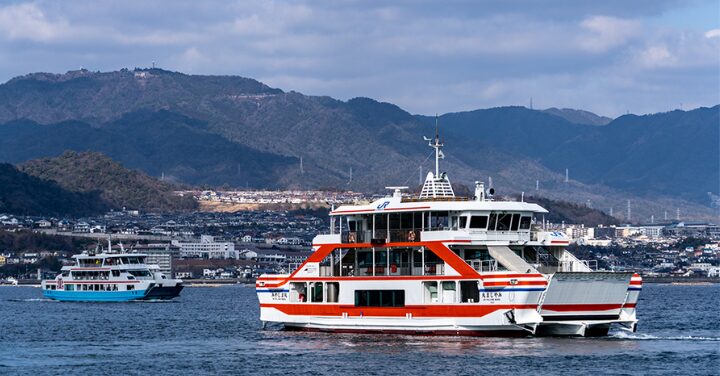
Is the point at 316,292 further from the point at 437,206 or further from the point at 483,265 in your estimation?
the point at 483,265

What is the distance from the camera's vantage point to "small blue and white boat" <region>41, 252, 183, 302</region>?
426 feet

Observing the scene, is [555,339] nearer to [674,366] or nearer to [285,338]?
[674,366]

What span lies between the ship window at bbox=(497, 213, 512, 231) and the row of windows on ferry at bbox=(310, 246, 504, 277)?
136 centimetres

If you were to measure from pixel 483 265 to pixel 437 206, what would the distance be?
3334 mm

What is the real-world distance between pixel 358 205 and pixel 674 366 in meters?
18.4

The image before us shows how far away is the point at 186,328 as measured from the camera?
84250 millimetres

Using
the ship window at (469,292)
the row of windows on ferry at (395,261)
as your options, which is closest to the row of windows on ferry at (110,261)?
the row of windows on ferry at (395,261)

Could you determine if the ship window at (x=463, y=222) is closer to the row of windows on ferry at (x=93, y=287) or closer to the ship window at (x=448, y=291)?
the ship window at (x=448, y=291)

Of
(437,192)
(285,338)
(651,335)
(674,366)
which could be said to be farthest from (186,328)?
(674,366)

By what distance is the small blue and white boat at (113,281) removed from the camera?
426 ft

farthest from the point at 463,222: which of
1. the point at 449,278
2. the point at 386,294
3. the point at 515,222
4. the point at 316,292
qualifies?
the point at 316,292

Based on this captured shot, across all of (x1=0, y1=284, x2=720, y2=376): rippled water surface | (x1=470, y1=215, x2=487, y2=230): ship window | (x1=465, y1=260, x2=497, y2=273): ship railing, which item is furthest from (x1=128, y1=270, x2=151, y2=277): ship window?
(x1=465, y1=260, x2=497, y2=273): ship railing

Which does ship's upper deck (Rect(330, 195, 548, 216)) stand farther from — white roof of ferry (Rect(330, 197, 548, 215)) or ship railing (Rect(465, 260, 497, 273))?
ship railing (Rect(465, 260, 497, 273))

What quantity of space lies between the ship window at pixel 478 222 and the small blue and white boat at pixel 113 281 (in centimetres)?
6665
